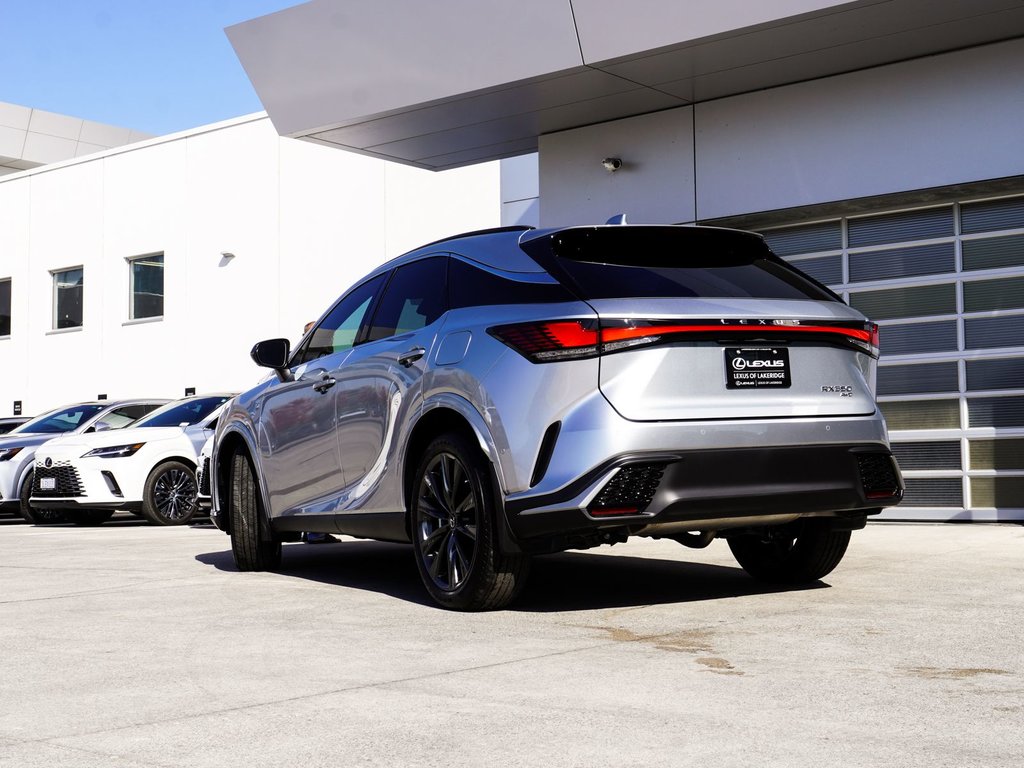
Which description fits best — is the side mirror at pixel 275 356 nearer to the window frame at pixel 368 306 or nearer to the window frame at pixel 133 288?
the window frame at pixel 368 306

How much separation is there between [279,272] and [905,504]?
13.0 meters

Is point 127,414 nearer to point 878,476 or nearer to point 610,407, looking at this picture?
point 610,407

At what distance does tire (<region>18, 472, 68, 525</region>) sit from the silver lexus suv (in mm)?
10492

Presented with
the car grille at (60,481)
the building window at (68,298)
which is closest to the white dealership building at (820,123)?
the car grille at (60,481)

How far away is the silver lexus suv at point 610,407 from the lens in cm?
550

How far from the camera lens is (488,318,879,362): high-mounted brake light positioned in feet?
18.1

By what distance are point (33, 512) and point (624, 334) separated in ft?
42.0

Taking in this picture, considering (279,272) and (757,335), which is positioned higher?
(279,272)

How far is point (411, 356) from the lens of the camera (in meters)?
6.54

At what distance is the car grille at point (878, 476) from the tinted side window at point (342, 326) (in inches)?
115

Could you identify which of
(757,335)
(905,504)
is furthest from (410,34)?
(757,335)

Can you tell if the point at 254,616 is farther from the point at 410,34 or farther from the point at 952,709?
the point at 410,34

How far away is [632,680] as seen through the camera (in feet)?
14.6

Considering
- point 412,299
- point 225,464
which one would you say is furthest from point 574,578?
point 225,464
